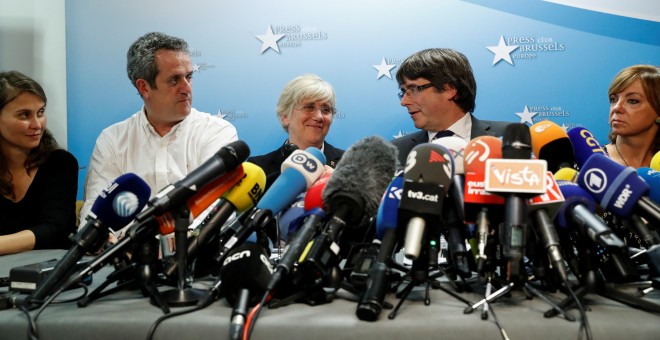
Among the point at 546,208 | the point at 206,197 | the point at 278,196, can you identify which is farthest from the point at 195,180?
the point at 546,208

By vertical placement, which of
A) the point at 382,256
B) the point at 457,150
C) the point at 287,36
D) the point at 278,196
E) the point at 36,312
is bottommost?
the point at 36,312

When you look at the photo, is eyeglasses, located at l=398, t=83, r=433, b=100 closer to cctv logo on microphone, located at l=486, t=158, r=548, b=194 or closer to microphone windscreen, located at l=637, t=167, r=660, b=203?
microphone windscreen, located at l=637, t=167, r=660, b=203

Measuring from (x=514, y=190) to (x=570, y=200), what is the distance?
213mm

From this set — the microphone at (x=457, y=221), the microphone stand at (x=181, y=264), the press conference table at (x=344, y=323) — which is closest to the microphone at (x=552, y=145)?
the microphone at (x=457, y=221)

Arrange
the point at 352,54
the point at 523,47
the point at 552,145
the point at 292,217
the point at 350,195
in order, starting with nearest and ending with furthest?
the point at 350,195
the point at 292,217
the point at 552,145
the point at 523,47
the point at 352,54

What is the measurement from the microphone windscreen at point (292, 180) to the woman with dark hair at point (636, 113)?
1778 millimetres

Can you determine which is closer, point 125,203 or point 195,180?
point 195,180

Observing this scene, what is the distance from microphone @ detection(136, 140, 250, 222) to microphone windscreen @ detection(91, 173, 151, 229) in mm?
140

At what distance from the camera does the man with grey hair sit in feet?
8.89

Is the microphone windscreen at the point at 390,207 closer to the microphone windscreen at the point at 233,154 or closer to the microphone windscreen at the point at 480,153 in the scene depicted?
the microphone windscreen at the point at 480,153

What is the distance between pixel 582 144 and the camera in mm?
1456

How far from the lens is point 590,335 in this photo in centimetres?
97

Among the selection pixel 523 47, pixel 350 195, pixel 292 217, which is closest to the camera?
pixel 350 195

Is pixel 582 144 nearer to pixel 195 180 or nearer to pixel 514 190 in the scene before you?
pixel 514 190
